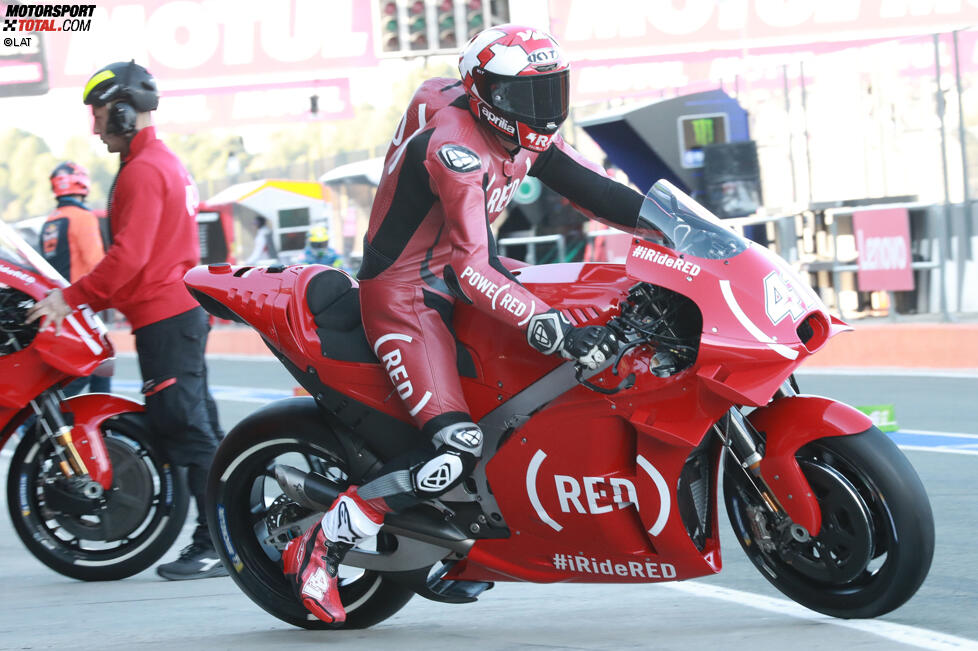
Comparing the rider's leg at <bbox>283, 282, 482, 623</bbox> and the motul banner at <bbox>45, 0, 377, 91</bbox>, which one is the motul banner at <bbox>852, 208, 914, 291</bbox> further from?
the motul banner at <bbox>45, 0, 377, 91</bbox>

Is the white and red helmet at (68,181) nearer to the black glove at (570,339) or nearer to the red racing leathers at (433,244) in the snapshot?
the red racing leathers at (433,244)

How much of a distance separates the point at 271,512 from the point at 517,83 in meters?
1.85

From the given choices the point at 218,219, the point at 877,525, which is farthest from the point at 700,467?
the point at 218,219

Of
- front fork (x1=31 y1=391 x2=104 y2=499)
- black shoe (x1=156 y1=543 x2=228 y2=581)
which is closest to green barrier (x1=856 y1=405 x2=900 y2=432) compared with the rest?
black shoe (x1=156 y1=543 x2=228 y2=581)

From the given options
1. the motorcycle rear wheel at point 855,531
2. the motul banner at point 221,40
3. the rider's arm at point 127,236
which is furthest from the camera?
the motul banner at point 221,40

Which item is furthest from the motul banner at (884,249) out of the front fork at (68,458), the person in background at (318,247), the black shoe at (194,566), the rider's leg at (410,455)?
the rider's leg at (410,455)

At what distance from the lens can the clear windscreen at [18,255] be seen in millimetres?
6422

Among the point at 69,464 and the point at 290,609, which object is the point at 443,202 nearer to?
the point at 290,609

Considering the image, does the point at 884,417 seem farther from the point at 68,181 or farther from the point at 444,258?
the point at 68,181

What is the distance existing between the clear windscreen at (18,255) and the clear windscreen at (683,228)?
3015 millimetres

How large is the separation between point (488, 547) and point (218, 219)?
1094 inches

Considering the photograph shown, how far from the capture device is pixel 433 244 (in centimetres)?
493

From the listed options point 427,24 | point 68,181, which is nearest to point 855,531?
point 68,181

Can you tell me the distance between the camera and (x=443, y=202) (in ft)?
15.2
